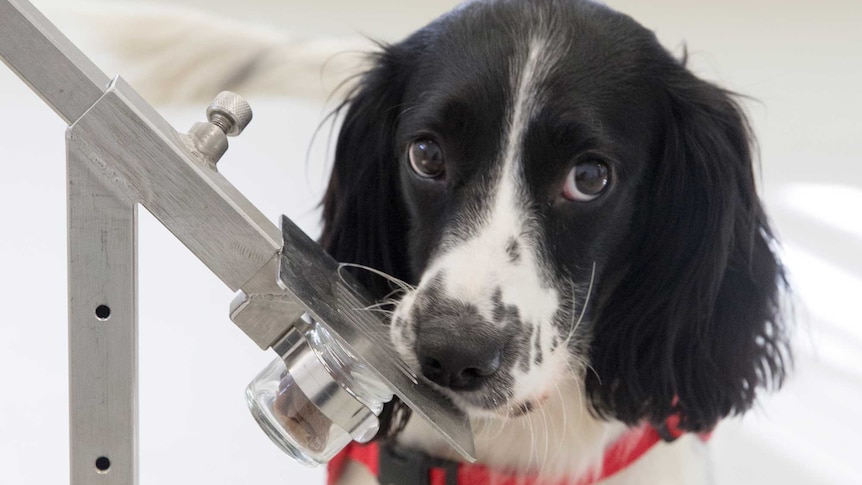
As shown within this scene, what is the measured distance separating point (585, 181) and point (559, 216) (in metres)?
0.05

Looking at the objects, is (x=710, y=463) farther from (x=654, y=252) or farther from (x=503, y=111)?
(x=503, y=111)

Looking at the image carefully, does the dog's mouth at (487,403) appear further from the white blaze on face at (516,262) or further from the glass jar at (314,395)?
the glass jar at (314,395)

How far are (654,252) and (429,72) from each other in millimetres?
363

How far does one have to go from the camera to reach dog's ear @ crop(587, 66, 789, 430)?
1285 mm

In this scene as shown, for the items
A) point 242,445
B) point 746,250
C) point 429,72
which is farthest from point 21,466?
point 746,250

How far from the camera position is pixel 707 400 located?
132 cm

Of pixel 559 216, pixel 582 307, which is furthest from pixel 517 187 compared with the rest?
pixel 582 307

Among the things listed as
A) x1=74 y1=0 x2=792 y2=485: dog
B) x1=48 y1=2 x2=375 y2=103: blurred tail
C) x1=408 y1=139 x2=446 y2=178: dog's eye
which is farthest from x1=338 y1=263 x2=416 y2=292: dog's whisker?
x1=48 y1=2 x2=375 y2=103: blurred tail

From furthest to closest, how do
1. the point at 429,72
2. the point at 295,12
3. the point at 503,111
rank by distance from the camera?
the point at 295,12, the point at 429,72, the point at 503,111

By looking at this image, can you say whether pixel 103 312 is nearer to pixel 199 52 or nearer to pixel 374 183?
pixel 374 183

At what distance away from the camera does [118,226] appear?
73cm

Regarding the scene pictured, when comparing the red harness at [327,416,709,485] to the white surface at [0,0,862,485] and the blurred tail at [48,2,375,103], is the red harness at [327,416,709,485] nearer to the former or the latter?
the white surface at [0,0,862,485]

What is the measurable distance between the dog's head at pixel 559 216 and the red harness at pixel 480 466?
45mm

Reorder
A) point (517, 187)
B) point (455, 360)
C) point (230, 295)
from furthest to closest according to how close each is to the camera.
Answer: point (230, 295)
point (517, 187)
point (455, 360)
